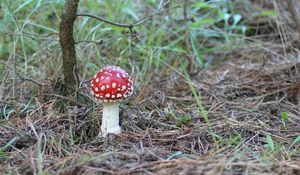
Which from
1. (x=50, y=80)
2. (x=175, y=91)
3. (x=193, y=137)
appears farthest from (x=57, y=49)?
(x=193, y=137)

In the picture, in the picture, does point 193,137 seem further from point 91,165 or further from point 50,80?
point 50,80

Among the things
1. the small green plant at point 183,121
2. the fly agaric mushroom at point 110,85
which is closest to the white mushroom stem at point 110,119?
the fly agaric mushroom at point 110,85

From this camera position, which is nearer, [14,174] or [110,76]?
[14,174]

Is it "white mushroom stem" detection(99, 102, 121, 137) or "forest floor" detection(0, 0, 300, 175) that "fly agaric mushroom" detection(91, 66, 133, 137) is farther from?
"forest floor" detection(0, 0, 300, 175)

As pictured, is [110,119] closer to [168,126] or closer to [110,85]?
[110,85]

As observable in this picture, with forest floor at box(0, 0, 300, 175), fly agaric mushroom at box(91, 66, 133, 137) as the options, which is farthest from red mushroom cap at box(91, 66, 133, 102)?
forest floor at box(0, 0, 300, 175)

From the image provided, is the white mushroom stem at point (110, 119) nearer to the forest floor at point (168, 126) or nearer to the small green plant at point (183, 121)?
the forest floor at point (168, 126)
